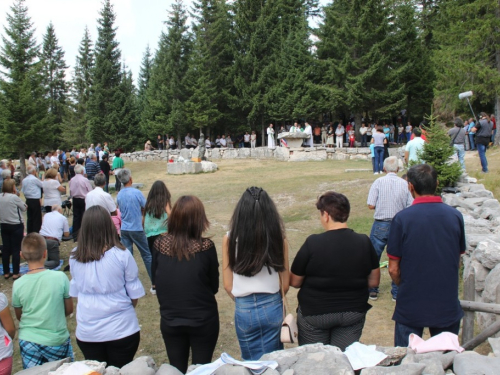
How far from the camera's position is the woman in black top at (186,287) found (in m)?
2.92

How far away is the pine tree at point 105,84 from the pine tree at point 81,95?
9.59 ft

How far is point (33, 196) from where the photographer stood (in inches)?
316

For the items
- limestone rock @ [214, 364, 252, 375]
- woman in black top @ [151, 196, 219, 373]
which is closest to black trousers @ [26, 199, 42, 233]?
woman in black top @ [151, 196, 219, 373]

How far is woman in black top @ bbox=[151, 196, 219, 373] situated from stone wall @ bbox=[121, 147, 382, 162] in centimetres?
1809

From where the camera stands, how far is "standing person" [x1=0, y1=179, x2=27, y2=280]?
662cm

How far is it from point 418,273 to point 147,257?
3.88 metres

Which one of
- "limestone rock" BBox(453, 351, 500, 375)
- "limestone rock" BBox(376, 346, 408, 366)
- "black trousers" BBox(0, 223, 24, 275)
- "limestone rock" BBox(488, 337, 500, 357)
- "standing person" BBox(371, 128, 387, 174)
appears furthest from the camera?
"standing person" BBox(371, 128, 387, 174)

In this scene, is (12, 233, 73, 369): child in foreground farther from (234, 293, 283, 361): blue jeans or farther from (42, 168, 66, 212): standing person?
(42, 168, 66, 212): standing person

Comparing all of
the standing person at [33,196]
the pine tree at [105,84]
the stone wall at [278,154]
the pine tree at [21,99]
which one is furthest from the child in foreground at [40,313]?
the pine tree at [105,84]

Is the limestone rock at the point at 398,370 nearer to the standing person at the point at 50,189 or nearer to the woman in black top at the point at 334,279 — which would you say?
the woman in black top at the point at 334,279

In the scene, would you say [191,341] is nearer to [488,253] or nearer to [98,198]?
[488,253]

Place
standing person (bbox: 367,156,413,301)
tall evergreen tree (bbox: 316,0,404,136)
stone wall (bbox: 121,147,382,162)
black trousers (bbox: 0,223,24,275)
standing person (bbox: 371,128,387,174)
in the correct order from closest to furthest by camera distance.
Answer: standing person (bbox: 367,156,413,301)
black trousers (bbox: 0,223,24,275)
standing person (bbox: 371,128,387,174)
stone wall (bbox: 121,147,382,162)
tall evergreen tree (bbox: 316,0,404,136)

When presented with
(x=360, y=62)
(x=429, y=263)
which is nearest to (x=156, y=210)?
(x=429, y=263)

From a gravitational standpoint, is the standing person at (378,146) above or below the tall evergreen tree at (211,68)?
below
